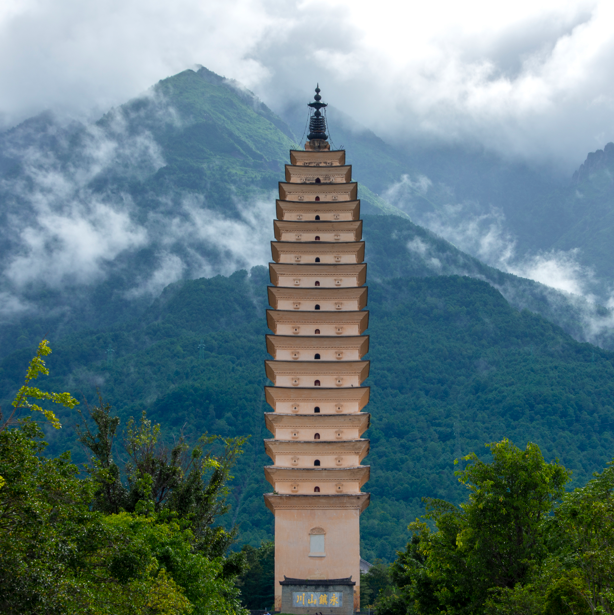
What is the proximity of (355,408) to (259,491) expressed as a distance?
171 feet

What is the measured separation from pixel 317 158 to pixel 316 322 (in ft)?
37.4

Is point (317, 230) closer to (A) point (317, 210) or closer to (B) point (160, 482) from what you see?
(A) point (317, 210)

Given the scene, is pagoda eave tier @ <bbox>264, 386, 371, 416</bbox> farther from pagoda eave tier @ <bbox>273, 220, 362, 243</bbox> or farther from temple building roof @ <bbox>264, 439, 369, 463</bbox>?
pagoda eave tier @ <bbox>273, 220, 362, 243</bbox>

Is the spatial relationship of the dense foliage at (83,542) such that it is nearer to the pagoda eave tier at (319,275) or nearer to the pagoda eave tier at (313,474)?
the pagoda eave tier at (313,474)

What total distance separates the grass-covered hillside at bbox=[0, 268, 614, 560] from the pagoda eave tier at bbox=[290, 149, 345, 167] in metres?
43.2

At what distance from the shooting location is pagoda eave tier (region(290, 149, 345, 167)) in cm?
4625

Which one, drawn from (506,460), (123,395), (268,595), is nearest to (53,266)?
(123,395)

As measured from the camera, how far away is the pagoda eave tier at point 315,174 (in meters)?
45.5

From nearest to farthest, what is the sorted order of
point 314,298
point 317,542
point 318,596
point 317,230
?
point 318,596, point 317,542, point 314,298, point 317,230

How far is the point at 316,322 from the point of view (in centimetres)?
4112

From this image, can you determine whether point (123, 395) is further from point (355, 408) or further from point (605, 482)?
point (605, 482)

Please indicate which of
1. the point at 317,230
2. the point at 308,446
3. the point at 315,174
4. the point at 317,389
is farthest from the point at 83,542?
the point at 315,174

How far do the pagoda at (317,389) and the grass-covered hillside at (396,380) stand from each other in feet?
130

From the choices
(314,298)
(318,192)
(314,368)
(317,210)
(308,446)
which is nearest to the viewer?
(308,446)
